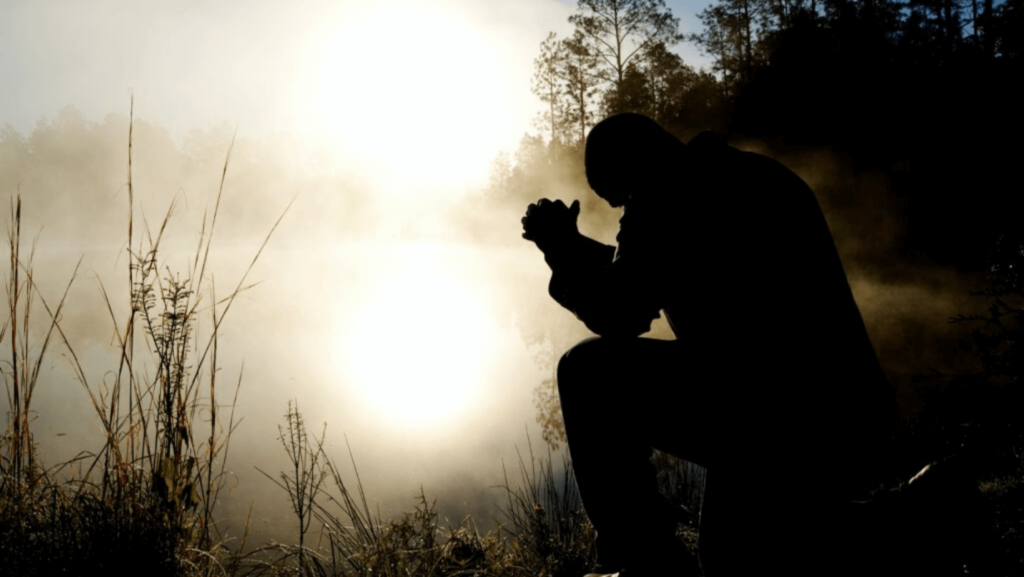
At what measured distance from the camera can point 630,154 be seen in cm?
133

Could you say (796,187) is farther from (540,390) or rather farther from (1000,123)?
(1000,123)

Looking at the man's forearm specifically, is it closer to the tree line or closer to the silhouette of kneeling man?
the silhouette of kneeling man

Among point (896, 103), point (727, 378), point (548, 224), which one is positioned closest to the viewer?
point (727, 378)

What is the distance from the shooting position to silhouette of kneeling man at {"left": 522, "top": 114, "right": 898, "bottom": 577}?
3.68 feet

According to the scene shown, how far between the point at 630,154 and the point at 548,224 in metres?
0.25

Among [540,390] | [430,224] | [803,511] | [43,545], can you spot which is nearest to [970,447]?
[803,511]

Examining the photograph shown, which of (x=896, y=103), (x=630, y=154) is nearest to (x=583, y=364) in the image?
(x=630, y=154)

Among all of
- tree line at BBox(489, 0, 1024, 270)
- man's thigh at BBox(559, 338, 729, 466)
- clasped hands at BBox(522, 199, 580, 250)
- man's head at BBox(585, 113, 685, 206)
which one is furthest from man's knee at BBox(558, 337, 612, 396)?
tree line at BBox(489, 0, 1024, 270)

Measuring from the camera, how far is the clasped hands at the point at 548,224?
1281mm

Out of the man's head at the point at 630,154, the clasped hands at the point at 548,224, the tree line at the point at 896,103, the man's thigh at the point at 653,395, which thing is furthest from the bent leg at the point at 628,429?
the tree line at the point at 896,103

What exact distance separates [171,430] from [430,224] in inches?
2187

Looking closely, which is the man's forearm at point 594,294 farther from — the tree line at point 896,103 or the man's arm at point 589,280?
the tree line at point 896,103

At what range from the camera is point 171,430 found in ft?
6.72

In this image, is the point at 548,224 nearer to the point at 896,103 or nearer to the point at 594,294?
the point at 594,294
